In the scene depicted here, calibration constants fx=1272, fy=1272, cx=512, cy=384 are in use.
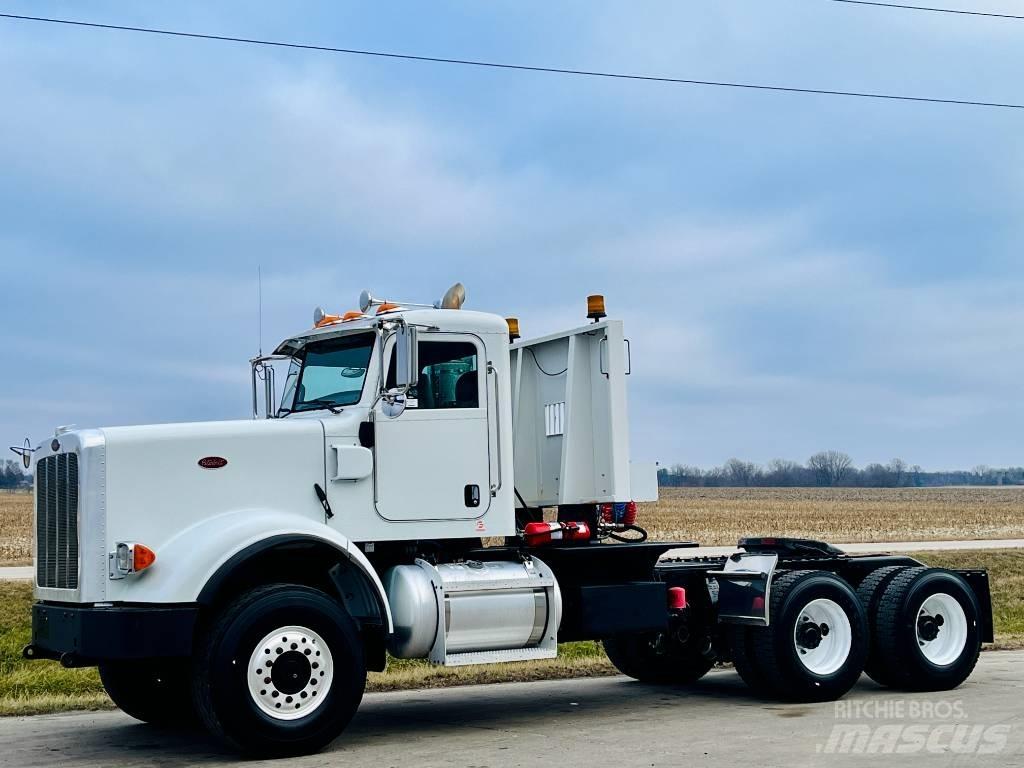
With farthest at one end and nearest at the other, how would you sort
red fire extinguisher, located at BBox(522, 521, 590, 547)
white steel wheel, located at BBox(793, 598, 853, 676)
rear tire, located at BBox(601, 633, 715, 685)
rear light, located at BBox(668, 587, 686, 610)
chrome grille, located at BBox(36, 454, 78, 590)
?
rear tire, located at BBox(601, 633, 715, 685) → rear light, located at BBox(668, 587, 686, 610) → white steel wheel, located at BBox(793, 598, 853, 676) → red fire extinguisher, located at BBox(522, 521, 590, 547) → chrome grille, located at BBox(36, 454, 78, 590)

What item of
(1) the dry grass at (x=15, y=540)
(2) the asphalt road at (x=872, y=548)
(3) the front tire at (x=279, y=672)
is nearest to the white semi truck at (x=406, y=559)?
(3) the front tire at (x=279, y=672)

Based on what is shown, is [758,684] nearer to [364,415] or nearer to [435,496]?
[435,496]

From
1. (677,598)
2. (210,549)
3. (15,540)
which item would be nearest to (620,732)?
(677,598)

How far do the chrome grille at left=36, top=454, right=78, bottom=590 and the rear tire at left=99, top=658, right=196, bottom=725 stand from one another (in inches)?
47.6

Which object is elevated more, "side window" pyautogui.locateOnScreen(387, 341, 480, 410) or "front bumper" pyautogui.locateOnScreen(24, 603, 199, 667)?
"side window" pyautogui.locateOnScreen(387, 341, 480, 410)

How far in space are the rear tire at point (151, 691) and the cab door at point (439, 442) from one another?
2.51 metres

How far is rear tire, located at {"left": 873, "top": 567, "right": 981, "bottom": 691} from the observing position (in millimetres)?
12273

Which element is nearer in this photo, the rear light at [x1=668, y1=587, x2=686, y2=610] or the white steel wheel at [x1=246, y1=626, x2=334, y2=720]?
the white steel wheel at [x1=246, y1=626, x2=334, y2=720]

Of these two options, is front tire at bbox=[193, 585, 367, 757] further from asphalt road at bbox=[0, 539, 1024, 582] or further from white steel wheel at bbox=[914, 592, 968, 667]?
asphalt road at bbox=[0, 539, 1024, 582]

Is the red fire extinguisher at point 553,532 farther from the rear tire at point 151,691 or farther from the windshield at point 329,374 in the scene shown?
the rear tire at point 151,691

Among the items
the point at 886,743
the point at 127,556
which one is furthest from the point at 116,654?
the point at 886,743

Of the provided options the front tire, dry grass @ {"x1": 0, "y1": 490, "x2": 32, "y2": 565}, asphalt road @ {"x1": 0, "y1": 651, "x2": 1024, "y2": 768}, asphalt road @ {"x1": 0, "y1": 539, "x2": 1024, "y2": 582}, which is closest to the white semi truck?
the front tire

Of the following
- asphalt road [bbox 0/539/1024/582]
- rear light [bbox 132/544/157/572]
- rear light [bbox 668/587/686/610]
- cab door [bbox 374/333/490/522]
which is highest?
cab door [bbox 374/333/490/522]

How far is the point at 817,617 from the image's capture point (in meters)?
12.0
